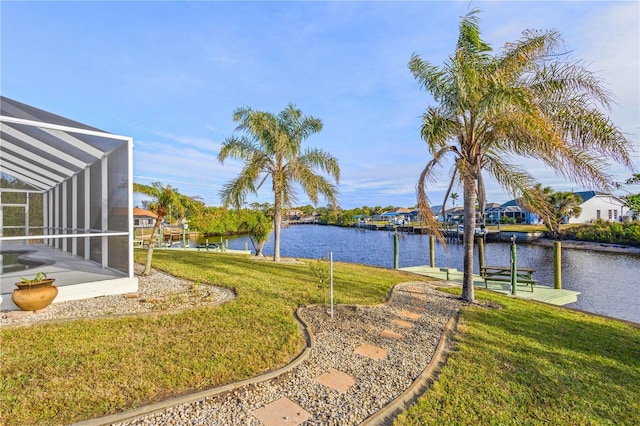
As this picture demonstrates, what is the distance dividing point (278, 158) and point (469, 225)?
7.61m

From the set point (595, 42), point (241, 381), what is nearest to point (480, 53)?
point (595, 42)

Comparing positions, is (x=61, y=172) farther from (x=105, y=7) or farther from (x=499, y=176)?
(x=499, y=176)

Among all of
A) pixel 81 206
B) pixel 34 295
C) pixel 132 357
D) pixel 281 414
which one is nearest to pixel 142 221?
pixel 81 206

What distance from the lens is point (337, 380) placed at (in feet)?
10.5

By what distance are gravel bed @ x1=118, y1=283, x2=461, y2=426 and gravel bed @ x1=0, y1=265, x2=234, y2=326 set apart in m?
2.20

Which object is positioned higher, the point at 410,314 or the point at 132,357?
the point at 132,357

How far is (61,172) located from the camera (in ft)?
30.4

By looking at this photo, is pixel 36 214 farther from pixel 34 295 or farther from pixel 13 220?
pixel 34 295

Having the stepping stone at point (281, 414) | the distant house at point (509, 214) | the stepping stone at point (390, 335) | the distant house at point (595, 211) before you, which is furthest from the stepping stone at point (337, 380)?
the distant house at point (509, 214)

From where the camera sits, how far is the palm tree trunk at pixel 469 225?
6639 millimetres

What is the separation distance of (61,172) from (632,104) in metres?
14.9

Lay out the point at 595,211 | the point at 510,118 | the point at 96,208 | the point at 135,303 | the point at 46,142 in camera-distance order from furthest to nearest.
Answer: the point at 595,211
the point at 96,208
the point at 46,142
the point at 510,118
the point at 135,303

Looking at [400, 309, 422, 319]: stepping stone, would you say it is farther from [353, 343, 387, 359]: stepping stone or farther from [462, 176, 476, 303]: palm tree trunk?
[462, 176, 476, 303]: palm tree trunk

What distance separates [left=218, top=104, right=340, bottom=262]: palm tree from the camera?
38.0ft
